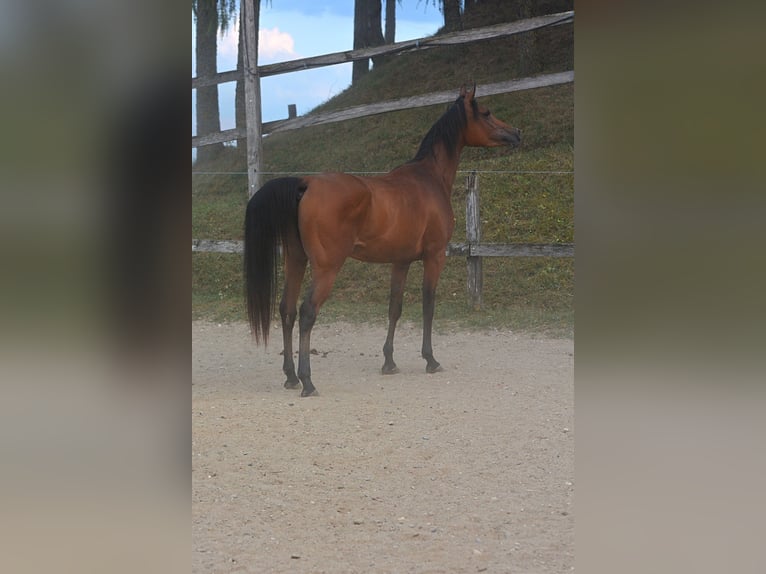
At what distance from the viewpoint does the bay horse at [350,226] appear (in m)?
5.34

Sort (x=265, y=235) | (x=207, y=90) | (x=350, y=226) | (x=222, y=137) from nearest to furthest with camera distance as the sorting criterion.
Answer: (x=265, y=235) → (x=350, y=226) → (x=222, y=137) → (x=207, y=90)

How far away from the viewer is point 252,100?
8.99m

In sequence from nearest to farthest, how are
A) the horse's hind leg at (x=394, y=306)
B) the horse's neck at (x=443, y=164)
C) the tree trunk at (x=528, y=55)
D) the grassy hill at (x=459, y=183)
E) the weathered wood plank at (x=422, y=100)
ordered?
the horse's hind leg at (x=394, y=306) < the horse's neck at (x=443, y=164) < the grassy hill at (x=459, y=183) < the weathered wood plank at (x=422, y=100) < the tree trunk at (x=528, y=55)

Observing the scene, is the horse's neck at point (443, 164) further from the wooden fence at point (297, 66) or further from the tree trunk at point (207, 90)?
the tree trunk at point (207, 90)

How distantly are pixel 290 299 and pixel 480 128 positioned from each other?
6.63 ft

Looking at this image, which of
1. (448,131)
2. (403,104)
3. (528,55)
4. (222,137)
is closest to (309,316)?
(448,131)

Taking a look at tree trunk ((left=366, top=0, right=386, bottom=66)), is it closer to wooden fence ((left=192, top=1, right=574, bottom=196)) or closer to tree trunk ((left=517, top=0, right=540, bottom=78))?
tree trunk ((left=517, top=0, right=540, bottom=78))

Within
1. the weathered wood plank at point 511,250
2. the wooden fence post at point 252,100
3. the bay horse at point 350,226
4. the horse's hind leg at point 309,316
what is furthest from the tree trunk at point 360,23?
the horse's hind leg at point 309,316

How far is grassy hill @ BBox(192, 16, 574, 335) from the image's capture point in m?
8.75

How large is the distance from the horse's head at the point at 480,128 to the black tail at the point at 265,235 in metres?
1.65

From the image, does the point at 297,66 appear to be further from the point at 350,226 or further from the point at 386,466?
the point at 386,466
